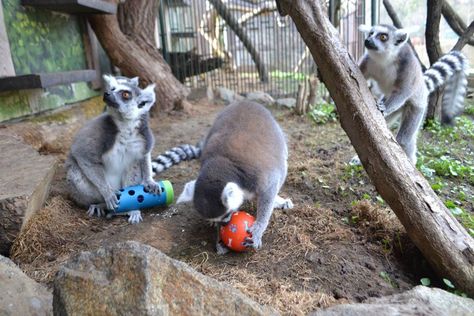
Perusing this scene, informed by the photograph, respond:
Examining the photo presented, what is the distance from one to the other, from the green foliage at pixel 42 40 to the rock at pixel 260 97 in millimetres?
4004

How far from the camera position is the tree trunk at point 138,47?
276 inches

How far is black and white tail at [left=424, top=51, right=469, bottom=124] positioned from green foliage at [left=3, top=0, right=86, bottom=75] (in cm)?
551

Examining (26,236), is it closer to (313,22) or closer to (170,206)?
(170,206)

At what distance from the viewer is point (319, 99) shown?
848cm

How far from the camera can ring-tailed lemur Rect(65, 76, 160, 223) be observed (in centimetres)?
337

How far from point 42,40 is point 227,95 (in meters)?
4.59

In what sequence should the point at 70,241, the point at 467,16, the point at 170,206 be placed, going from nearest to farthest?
the point at 70,241
the point at 170,206
the point at 467,16

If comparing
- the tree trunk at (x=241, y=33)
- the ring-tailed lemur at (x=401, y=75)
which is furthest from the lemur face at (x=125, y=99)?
the tree trunk at (x=241, y=33)

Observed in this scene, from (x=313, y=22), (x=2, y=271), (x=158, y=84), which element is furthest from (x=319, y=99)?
(x=2, y=271)

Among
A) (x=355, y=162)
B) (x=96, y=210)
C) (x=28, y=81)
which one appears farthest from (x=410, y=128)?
(x=28, y=81)

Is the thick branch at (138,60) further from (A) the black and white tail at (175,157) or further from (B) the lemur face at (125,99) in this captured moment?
(B) the lemur face at (125,99)

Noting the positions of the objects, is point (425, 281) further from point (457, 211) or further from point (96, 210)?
point (96, 210)

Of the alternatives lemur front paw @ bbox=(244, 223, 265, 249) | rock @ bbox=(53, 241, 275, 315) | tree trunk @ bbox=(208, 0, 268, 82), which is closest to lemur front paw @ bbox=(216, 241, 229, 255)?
lemur front paw @ bbox=(244, 223, 265, 249)

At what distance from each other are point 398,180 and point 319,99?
594 centimetres
